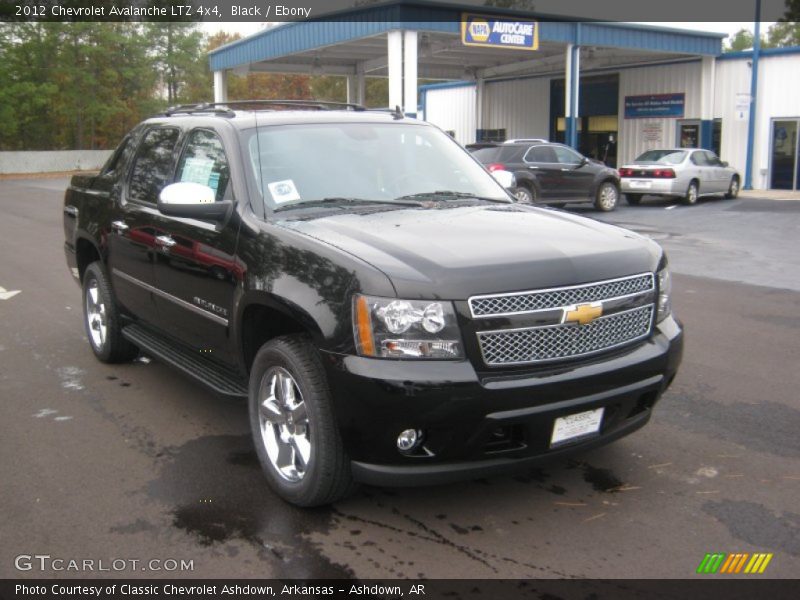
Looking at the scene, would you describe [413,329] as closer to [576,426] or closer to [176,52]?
[576,426]

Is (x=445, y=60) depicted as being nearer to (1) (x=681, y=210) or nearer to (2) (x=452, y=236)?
(1) (x=681, y=210)

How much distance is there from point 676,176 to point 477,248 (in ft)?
67.5

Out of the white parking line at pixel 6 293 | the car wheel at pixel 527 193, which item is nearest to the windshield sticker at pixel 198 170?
the white parking line at pixel 6 293

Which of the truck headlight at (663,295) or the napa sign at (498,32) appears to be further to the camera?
the napa sign at (498,32)

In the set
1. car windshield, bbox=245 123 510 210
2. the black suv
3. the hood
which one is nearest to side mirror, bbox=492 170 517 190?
car windshield, bbox=245 123 510 210

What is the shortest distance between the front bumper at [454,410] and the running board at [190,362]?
1.15m

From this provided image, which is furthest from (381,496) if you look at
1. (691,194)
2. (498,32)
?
(498,32)

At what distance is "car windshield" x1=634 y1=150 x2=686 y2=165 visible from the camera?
23312 mm

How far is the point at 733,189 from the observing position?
2531 cm

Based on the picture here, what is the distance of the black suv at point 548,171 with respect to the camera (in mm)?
19375

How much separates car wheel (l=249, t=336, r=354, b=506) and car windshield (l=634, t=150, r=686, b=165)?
69.5 feet

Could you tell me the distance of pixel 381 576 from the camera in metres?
3.29

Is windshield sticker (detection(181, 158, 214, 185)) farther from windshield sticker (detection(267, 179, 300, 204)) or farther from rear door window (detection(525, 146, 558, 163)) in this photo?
rear door window (detection(525, 146, 558, 163))

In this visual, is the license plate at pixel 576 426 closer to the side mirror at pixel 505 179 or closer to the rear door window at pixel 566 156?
the side mirror at pixel 505 179
